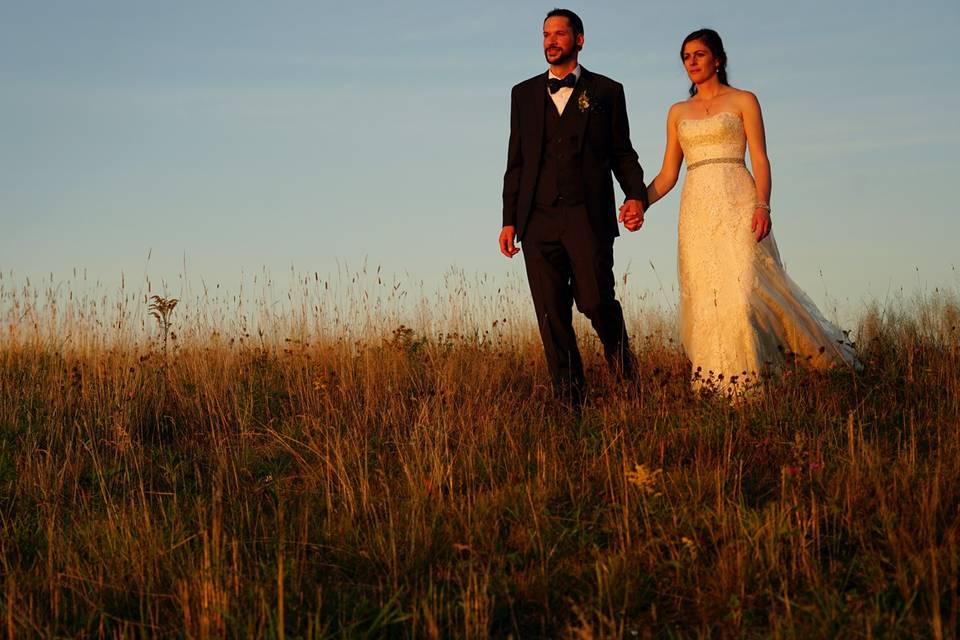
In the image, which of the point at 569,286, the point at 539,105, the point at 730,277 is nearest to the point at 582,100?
the point at 539,105

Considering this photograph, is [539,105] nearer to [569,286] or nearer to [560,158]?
[560,158]

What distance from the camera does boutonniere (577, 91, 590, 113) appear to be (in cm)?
682

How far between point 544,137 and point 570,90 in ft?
1.22

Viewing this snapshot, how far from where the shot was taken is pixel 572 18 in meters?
6.91

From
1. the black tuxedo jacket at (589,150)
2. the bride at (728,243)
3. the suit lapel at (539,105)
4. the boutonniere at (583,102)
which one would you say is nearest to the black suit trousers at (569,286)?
the black tuxedo jacket at (589,150)

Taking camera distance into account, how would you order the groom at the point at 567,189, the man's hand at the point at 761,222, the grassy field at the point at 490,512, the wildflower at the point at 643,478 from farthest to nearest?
1. the groom at the point at 567,189
2. the man's hand at the point at 761,222
3. the wildflower at the point at 643,478
4. the grassy field at the point at 490,512

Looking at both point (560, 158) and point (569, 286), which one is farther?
point (569, 286)

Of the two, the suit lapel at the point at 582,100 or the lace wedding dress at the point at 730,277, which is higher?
the suit lapel at the point at 582,100

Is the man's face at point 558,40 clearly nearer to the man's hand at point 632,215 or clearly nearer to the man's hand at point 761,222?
the man's hand at point 632,215

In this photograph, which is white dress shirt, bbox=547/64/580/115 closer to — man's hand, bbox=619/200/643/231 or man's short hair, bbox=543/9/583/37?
man's short hair, bbox=543/9/583/37

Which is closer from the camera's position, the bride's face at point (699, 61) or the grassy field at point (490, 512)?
the grassy field at point (490, 512)

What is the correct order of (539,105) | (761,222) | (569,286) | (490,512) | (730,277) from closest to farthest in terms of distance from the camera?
(490,512), (761,222), (730,277), (539,105), (569,286)

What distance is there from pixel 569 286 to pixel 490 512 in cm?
295

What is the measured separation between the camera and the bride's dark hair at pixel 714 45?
6.77m
